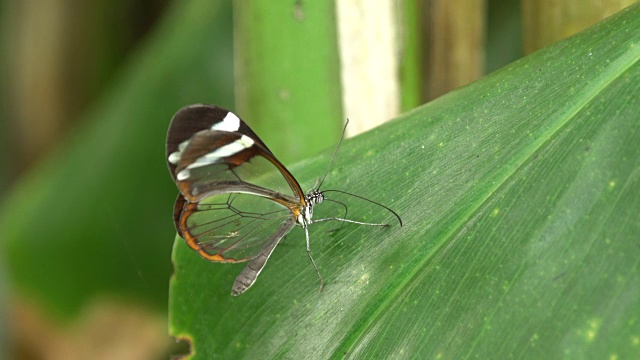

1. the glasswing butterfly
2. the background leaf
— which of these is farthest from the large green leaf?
the background leaf

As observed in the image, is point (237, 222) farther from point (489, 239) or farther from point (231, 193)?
point (489, 239)

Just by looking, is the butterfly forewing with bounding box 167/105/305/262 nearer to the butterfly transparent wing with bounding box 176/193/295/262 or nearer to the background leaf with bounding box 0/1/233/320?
the butterfly transparent wing with bounding box 176/193/295/262

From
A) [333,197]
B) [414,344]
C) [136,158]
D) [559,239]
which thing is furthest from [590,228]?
[136,158]

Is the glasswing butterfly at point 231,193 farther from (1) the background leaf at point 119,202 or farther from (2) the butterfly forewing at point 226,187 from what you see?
(1) the background leaf at point 119,202

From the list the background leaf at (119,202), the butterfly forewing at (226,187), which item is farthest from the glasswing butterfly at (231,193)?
the background leaf at (119,202)

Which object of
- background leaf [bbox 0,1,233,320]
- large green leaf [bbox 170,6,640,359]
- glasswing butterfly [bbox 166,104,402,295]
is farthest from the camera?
background leaf [bbox 0,1,233,320]

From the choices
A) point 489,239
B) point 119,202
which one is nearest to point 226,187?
point 489,239
